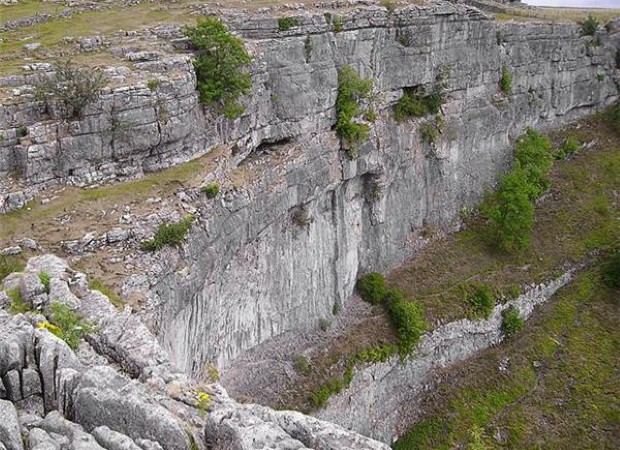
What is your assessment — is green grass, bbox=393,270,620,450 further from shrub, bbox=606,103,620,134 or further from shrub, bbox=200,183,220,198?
shrub, bbox=606,103,620,134

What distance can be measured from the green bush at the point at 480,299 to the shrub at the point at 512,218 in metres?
4.36

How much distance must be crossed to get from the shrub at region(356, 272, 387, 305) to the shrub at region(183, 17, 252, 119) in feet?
44.4

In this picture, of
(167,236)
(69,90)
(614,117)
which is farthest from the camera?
(614,117)

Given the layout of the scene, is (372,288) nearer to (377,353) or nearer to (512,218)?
(377,353)

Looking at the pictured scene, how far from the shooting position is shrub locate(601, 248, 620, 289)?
40.1 m

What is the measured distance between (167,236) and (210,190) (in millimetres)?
3433

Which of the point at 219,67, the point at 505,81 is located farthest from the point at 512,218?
the point at 219,67

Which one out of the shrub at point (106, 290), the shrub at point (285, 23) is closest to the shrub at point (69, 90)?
the shrub at point (106, 290)

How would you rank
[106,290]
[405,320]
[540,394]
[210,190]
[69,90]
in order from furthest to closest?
[405,320] < [540,394] < [210,190] < [69,90] < [106,290]

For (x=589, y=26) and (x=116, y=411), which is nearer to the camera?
(x=116, y=411)

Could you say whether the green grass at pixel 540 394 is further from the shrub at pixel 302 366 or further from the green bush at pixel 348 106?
the green bush at pixel 348 106

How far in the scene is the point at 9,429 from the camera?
1073cm

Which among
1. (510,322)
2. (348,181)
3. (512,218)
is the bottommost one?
(510,322)

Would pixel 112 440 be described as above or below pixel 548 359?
above
